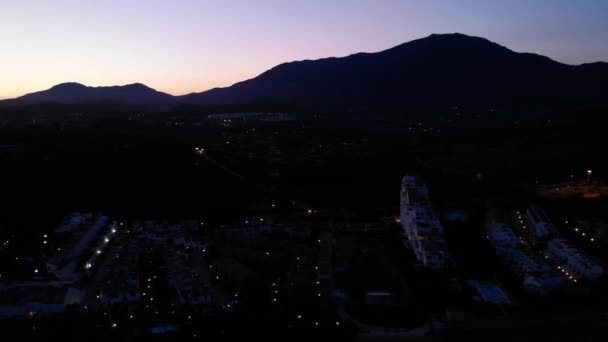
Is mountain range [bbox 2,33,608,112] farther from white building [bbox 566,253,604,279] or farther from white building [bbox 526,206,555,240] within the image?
white building [bbox 566,253,604,279]

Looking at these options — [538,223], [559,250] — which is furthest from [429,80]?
[559,250]

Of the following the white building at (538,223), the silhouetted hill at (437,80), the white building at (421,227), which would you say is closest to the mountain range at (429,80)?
the silhouetted hill at (437,80)

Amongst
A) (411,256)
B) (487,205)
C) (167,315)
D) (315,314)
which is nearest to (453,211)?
(487,205)

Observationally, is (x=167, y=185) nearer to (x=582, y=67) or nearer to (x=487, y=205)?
(x=487, y=205)

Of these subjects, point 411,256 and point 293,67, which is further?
point 293,67

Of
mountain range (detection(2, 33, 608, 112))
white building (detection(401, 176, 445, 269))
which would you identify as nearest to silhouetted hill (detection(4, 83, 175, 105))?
mountain range (detection(2, 33, 608, 112))

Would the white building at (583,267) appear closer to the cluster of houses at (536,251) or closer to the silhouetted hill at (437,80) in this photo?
the cluster of houses at (536,251)
